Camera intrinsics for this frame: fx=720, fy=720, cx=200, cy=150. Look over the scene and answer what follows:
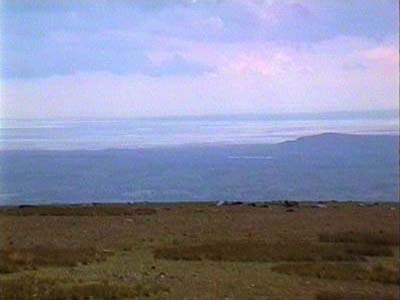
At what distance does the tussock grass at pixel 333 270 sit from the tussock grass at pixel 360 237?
0.16 m

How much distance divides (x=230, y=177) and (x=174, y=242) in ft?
8.36

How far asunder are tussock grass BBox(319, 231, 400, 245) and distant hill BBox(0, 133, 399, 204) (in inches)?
15.3

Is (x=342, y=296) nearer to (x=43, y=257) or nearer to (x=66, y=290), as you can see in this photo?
(x=66, y=290)

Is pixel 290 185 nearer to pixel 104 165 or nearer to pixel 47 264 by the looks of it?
pixel 104 165

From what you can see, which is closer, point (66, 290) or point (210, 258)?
point (66, 290)

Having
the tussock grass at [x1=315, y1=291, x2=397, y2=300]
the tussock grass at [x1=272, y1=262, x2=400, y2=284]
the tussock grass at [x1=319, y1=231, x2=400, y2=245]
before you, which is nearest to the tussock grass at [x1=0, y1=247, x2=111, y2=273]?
the tussock grass at [x1=272, y1=262, x2=400, y2=284]

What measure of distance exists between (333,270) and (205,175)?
1377mm

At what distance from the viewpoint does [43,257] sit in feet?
15.1

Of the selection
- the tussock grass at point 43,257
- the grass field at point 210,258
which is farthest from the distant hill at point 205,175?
the tussock grass at point 43,257

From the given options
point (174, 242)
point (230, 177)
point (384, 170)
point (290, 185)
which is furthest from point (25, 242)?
point (384, 170)

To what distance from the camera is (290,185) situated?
9.00 feet

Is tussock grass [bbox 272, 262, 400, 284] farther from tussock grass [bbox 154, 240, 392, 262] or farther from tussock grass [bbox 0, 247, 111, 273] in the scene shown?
tussock grass [bbox 0, 247, 111, 273]

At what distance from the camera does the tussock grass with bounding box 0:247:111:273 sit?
4.27 meters

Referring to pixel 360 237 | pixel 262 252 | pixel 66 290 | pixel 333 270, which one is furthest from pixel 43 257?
pixel 360 237
